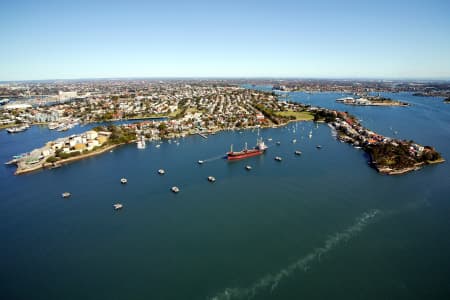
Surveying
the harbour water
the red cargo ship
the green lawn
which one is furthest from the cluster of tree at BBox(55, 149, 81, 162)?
the green lawn

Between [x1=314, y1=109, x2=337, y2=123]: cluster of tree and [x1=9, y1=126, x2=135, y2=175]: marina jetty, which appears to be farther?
[x1=314, y1=109, x2=337, y2=123]: cluster of tree

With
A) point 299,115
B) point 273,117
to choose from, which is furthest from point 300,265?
point 299,115

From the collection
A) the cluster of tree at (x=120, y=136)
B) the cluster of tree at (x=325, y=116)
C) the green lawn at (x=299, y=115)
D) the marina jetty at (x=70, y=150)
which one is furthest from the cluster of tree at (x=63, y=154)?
the cluster of tree at (x=325, y=116)

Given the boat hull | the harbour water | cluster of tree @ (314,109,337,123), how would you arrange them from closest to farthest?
the harbour water < the boat hull < cluster of tree @ (314,109,337,123)

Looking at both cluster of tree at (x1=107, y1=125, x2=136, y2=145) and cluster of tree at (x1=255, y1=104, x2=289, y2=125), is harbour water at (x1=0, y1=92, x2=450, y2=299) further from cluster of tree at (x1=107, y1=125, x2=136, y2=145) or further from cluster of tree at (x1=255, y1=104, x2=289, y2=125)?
cluster of tree at (x1=255, y1=104, x2=289, y2=125)

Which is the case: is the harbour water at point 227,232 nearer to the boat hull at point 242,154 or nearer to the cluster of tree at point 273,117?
the boat hull at point 242,154

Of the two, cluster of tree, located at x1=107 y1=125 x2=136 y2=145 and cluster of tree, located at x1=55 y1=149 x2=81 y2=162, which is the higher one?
cluster of tree, located at x1=107 y1=125 x2=136 y2=145

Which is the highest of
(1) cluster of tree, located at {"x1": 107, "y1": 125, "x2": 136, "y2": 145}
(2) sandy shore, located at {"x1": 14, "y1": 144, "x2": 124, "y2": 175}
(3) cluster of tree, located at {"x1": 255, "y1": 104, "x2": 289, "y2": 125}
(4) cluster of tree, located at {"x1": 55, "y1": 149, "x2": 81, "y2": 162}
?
(3) cluster of tree, located at {"x1": 255, "y1": 104, "x2": 289, "y2": 125}
